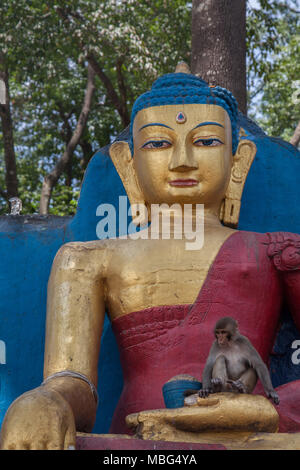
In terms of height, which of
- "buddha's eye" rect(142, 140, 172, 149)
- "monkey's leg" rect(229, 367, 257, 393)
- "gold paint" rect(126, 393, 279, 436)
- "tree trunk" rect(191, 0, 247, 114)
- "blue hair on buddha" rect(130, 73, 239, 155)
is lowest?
"gold paint" rect(126, 393, 279, 436)

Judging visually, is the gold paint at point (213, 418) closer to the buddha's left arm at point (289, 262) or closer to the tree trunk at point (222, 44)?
the buddha's left arm at point (289, 262)

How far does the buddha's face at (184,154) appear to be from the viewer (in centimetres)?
424

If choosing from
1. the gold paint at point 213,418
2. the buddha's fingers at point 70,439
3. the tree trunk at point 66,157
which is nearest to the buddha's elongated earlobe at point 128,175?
the gold paint at point 213,418

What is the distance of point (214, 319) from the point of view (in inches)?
156

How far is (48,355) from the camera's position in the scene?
376 cm

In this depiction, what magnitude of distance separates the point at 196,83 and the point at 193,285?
126cm

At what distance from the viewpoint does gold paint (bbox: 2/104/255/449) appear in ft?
12.3

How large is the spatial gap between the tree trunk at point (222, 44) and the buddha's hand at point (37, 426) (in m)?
3.82

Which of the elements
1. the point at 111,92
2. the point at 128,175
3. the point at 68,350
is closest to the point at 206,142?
the point at 128,175

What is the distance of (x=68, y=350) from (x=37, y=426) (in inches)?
35.9

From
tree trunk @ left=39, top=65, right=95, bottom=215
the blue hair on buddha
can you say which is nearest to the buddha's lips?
the blue hair on buddha

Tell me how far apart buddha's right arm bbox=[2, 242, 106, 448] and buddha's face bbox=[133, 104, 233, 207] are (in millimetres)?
513

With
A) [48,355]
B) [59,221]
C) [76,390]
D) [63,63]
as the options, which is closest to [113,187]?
[59,221]

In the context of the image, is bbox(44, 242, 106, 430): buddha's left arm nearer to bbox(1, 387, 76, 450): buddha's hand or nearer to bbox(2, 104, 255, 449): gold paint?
bbox(2, 104, 255, 449): gold paint
